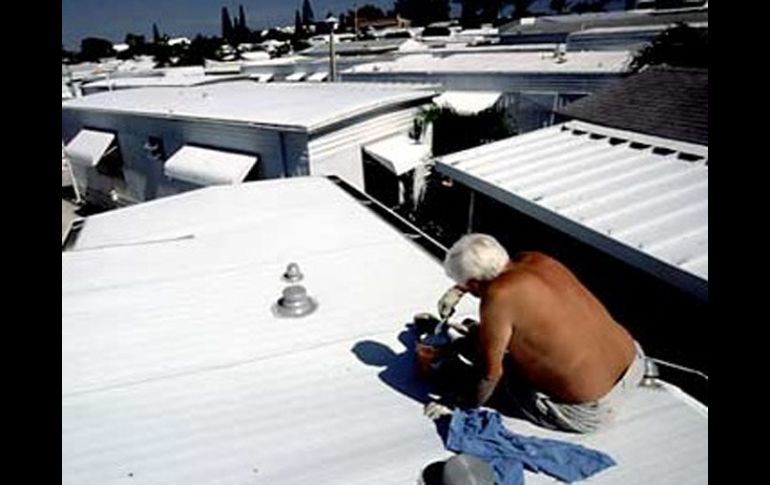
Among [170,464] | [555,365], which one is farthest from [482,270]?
[170,464]

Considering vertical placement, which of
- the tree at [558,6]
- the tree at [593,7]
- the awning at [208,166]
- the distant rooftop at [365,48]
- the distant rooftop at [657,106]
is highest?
the tree at [558,6]

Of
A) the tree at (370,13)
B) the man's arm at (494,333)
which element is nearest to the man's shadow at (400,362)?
the man's arm at (494,333)

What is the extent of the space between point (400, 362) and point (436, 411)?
2.36ft

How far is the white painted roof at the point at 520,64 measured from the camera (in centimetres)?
1538

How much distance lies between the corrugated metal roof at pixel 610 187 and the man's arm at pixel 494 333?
229 centimetres

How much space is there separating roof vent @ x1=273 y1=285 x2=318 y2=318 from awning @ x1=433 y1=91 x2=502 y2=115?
10325 mm

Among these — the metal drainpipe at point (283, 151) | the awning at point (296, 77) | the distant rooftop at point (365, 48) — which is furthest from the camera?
the distant rooftop at point (365, 48)

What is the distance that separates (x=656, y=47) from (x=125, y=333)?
51.8 feet

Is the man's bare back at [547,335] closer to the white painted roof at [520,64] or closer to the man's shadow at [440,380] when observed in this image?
the man's shadow at [440,380]

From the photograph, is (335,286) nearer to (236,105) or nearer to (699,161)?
(699,161)

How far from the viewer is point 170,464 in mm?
3254
